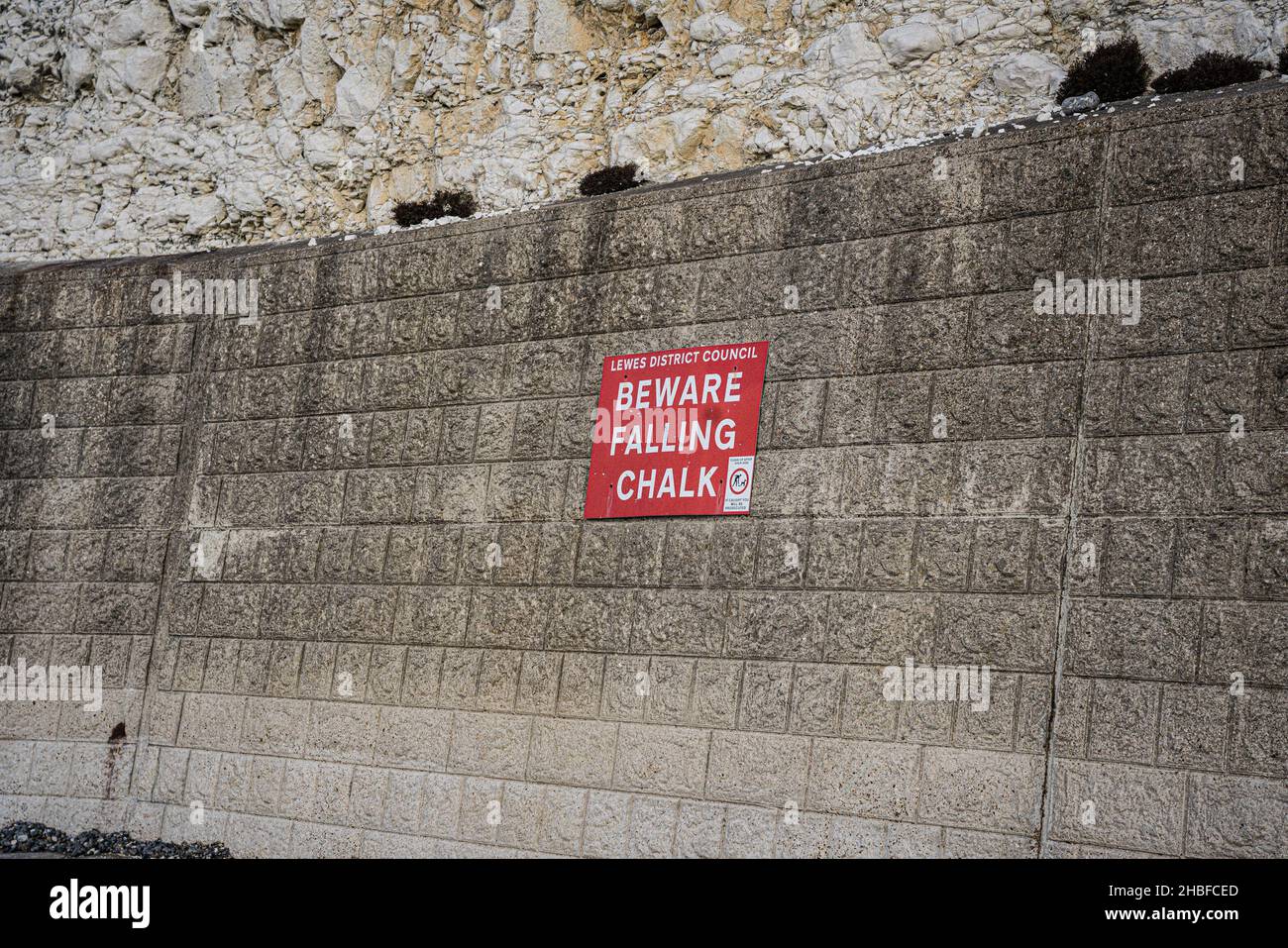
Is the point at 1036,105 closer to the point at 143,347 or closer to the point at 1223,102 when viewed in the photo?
the point at 1223,102

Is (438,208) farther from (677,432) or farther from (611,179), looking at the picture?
(677,432)

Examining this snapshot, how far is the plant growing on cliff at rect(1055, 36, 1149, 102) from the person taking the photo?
8547mm

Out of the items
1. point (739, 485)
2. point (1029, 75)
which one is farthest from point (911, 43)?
point (739, 485)

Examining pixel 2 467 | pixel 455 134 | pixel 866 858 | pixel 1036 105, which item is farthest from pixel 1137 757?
pixel 2 467

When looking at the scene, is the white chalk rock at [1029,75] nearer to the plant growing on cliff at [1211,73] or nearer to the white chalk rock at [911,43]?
the white chalk rock at [911,43]

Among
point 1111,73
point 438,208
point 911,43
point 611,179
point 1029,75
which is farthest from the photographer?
point 438,208

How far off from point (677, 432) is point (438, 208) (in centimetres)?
366

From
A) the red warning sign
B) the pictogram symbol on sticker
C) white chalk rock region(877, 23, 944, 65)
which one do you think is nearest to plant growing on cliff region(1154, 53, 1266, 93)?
white chalk rock region(877, 23, 944, 65)

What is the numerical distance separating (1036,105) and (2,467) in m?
9.20

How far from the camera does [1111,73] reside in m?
8.64

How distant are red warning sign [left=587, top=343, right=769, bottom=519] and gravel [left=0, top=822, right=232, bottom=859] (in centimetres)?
397

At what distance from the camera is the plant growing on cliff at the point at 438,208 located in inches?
447

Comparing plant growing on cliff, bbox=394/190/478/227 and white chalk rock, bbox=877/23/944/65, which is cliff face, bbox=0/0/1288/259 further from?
plant growing on cliff, bbox=394/190/478/227

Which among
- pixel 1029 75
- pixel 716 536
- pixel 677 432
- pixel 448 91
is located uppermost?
pixel 448 91
